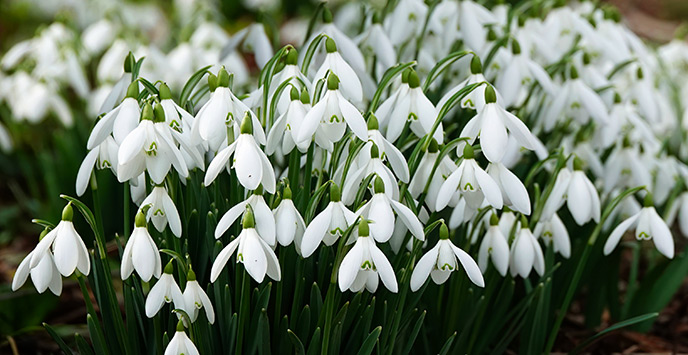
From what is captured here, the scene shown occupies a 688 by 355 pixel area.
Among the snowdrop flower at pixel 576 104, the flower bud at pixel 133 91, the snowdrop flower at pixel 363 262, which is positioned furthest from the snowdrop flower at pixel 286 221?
the snowdrop flower at pixel 576 104

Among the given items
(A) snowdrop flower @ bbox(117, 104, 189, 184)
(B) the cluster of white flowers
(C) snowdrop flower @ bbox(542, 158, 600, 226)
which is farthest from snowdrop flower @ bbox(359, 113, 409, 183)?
(C) snowdrop flower @ bbox(542, 158, 600, 226)

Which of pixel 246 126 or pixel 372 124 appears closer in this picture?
pixel 246 126

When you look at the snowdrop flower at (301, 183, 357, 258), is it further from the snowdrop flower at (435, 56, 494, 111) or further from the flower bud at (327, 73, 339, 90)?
the snowdrop flower at (435, 56, 494, 111)

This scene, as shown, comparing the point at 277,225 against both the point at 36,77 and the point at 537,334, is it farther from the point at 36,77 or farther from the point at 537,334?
the point at 36,77

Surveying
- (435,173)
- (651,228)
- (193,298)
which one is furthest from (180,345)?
(651,228)

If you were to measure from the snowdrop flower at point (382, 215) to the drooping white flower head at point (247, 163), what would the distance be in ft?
0.56

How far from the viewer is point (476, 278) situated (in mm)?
1342

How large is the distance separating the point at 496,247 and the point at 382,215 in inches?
15.4

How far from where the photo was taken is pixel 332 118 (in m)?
1.34

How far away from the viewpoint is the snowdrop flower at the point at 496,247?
1576mm

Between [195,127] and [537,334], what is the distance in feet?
2.87

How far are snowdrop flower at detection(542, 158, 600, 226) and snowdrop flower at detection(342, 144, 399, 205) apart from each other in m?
0.45

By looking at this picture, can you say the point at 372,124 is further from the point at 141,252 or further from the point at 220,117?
the point at 141,252

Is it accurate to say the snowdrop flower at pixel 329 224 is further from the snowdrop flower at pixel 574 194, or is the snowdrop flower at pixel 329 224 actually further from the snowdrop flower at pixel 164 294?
the snowdrop flower at pixel 574 194
